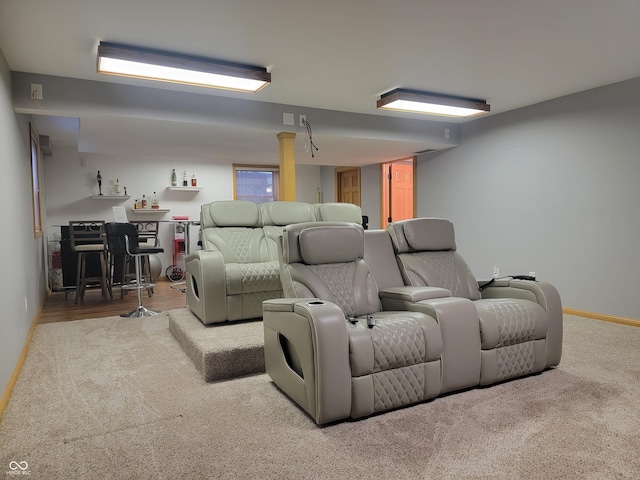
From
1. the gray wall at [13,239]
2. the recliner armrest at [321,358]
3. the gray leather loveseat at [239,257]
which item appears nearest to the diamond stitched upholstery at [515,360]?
the recliner armrest at [321,358]

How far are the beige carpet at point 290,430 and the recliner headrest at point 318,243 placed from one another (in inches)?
33.9

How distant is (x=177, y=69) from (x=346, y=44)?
1.38 metres

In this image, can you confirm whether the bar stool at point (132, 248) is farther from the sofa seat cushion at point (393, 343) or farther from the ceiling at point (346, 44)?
the sofa seat cushion at point (393, 343)

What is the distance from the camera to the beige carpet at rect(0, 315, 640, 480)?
5.70ft

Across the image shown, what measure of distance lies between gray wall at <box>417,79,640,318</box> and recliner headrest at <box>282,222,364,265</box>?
124 inches

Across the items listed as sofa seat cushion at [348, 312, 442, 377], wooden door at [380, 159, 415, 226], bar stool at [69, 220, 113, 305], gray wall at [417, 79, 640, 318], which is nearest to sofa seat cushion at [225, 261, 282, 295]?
sofa seat cushion at [348, 312, 442, 377]

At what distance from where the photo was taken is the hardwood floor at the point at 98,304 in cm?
475

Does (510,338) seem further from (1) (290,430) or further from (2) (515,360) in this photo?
(1) (290,430)

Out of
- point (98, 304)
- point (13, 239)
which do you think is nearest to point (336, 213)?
point (13, 239)

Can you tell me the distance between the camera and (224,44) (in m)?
3.13

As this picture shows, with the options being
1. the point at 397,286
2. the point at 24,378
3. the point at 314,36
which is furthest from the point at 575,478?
the point at 24,378

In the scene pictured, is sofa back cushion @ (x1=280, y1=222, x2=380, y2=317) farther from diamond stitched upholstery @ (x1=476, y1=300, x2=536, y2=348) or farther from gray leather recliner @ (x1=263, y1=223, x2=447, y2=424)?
diamond stitched upholstery @ (x1=476, y1=300, x2=536, y2=348)

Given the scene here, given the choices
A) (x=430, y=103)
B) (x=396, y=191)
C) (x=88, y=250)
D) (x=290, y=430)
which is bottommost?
(x=290, y=430)

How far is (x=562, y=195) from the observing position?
472 centimetres
